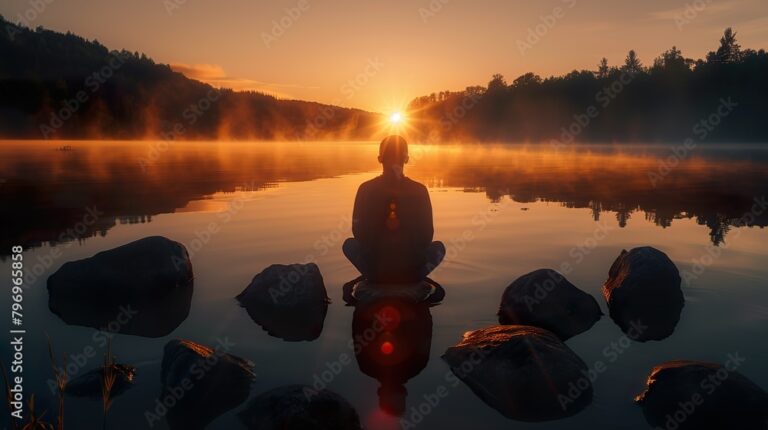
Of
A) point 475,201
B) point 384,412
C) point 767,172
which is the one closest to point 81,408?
point 384,412

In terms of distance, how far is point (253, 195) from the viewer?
81.8 feet

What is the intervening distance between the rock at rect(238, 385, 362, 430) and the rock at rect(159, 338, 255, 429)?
0.47 metres

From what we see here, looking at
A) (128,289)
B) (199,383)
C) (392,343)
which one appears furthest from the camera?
(128,289)

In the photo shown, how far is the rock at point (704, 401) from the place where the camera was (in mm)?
5495

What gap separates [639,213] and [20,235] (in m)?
22.0

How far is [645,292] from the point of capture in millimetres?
9367

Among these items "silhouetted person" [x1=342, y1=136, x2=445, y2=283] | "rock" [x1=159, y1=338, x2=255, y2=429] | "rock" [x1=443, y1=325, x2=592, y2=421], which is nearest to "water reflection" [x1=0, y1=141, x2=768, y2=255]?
"rock" [x1=159, y1=338, x2=255, y2=429]

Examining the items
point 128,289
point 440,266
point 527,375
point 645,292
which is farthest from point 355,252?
point 645,292

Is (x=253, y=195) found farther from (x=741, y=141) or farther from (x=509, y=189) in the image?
(x=741, y=141)

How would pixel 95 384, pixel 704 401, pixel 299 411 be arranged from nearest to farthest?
pixel 299 411 → pixel 704 401 → pixel 95 384

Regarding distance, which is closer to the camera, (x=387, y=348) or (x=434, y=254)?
(x=387, y=348)

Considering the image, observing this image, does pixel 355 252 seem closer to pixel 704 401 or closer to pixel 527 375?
pixel 527 375

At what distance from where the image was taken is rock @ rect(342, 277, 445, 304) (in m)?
9.30

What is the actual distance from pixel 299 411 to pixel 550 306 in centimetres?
492
